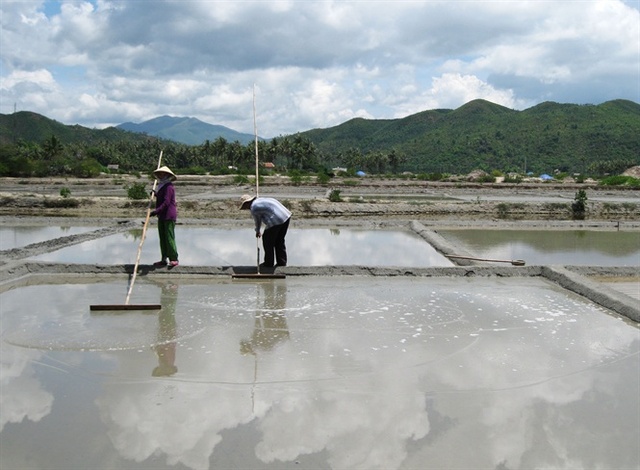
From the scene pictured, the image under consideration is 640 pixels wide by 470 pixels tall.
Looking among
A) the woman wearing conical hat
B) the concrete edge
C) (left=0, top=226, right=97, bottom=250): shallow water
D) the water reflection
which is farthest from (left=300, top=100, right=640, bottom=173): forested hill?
the water reflection

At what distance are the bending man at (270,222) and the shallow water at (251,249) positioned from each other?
637mm

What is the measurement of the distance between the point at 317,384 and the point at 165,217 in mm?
4051

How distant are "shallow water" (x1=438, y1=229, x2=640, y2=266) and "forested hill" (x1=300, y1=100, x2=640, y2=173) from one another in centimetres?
5164

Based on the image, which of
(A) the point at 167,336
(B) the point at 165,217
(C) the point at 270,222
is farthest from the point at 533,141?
(A) the point at 167,336

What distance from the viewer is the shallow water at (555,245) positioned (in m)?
8.42

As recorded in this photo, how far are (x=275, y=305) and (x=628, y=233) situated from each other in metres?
9.59

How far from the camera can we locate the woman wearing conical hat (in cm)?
682

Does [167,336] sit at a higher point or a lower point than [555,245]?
higher

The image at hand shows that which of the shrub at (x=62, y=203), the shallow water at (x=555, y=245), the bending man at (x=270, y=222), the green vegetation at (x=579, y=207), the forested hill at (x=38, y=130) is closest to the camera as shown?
the bending man at (x=270, y=222)

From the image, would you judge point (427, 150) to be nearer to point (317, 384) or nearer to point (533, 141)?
point (533, 141)

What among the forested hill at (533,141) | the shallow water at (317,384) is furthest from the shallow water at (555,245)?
the forested hill at (533,141)

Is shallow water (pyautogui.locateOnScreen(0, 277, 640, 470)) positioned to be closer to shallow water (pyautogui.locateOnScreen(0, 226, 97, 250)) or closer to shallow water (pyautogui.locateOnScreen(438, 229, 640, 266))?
shallow water (pyautogui.locateOnScreen(438, 229, 640, 266))

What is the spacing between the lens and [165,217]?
22.4 feet

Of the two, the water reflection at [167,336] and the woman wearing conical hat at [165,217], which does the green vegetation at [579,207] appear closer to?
the woman wearing conical hat at [165,217]
